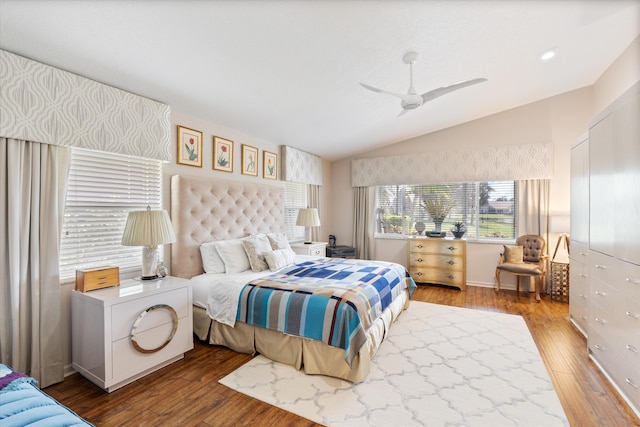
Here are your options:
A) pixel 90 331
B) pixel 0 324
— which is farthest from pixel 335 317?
pixel 0 324

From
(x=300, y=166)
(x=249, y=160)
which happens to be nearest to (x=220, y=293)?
(x=249, y=160)

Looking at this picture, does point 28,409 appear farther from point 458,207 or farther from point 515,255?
point 458,207

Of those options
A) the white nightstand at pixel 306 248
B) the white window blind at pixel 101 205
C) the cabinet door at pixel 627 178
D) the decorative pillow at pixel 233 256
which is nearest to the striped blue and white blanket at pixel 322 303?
the decorative pillow at pixel 233 256

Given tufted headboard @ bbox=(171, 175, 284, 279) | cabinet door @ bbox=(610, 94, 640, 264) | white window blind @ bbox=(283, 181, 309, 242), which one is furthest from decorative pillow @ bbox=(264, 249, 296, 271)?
cabinet door @ bbox=(610, 94, 640, 264)

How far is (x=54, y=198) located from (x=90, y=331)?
1074 mm

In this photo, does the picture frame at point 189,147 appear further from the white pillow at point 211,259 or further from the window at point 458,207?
the window at point 458,207

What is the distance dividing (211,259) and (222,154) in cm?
140

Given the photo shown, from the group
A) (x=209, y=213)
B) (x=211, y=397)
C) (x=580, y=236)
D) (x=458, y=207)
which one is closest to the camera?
(x=211, y=397)

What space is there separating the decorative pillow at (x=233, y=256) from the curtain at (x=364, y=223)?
320 centimetres

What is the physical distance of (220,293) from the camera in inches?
113

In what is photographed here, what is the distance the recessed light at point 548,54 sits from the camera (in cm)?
319

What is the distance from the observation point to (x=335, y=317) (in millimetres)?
2295

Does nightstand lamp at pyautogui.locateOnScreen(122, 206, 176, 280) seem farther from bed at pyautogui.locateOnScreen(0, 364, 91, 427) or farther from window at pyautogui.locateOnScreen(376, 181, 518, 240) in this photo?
window at pyautogui.locateOnScreen(376, 181, 518, 240)

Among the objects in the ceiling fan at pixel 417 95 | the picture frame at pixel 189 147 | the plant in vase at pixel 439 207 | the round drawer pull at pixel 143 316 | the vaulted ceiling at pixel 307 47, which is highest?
the vaulted ceiling at pixel 307 47
